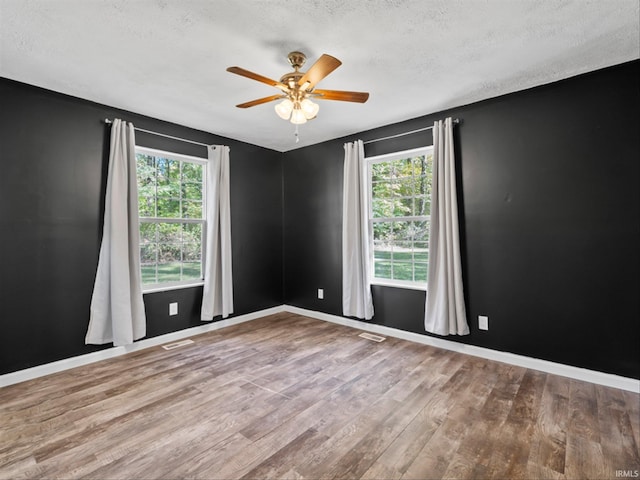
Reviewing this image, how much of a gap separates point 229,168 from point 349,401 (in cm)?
324

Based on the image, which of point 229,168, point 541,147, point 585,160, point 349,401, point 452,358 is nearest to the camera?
point 349,401

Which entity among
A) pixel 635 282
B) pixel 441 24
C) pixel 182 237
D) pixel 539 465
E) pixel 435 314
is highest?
pixel 441 24

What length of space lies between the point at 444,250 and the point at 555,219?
973mm

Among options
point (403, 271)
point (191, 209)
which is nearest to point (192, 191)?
point (191, 209)

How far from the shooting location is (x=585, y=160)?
266 cm

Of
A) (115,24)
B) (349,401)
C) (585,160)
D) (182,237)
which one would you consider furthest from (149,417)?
(585,160)

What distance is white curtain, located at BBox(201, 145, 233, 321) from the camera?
13.0ft

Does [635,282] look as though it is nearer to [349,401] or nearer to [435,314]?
[435,314]

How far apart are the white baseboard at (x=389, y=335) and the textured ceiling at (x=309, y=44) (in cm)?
250

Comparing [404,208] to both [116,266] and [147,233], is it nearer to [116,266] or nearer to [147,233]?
[147,233]

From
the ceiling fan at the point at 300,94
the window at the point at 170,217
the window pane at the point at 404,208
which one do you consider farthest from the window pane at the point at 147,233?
the window pane at the point at 404,208

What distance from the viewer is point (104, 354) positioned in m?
3.14

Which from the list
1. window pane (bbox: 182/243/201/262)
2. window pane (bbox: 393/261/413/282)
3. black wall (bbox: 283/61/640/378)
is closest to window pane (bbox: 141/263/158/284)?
window pane (bbox: 182/243/201/262)

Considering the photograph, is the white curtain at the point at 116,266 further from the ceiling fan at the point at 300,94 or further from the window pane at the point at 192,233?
the ceiling fan at the point at 300,94
